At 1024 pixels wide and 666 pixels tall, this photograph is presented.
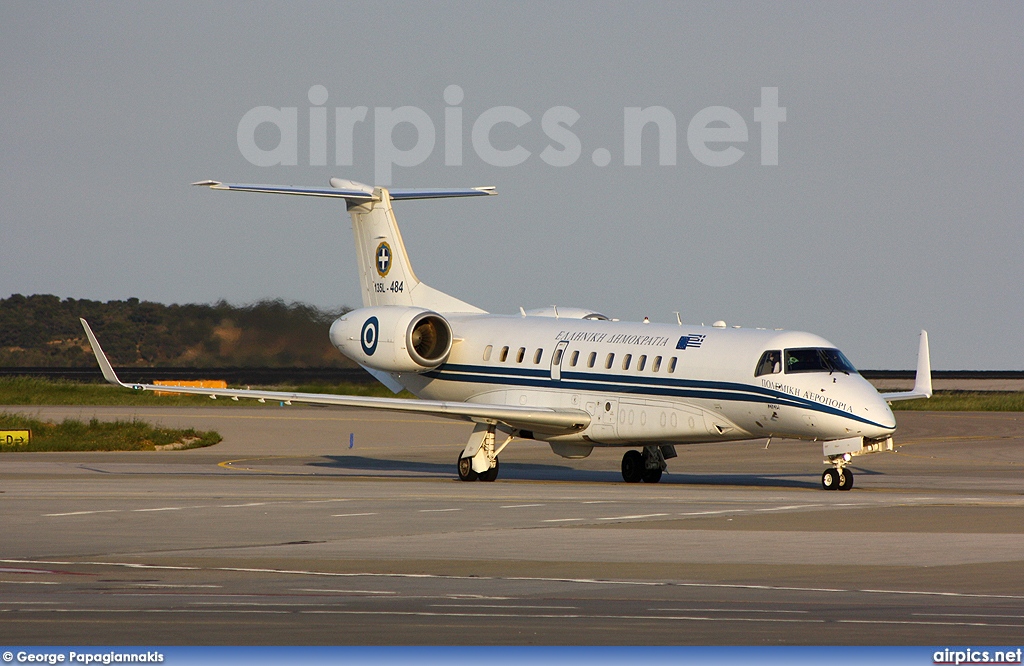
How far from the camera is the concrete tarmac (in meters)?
10.7

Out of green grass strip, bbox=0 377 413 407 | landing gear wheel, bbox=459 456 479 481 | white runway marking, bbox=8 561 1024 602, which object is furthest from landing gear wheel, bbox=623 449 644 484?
green grass strip, bbox=0 377 413 407

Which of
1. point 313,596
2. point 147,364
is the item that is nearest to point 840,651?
point 313,596

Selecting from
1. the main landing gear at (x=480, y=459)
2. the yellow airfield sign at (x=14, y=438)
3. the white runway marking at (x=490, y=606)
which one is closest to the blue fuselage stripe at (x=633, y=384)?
the main landing gear at (x=480, y=459)

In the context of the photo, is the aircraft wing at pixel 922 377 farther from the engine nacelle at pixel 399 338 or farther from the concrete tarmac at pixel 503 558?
the engine nacelle at pixel 399 338

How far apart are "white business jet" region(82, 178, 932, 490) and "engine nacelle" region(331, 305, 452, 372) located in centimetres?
4

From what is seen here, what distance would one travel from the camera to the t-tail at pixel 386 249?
37.1 meters

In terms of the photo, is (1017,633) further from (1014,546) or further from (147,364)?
(147,364)

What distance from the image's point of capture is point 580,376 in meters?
31.5

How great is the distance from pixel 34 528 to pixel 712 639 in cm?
1154

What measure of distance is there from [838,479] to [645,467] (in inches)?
227

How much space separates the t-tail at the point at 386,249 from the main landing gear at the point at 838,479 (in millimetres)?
12183

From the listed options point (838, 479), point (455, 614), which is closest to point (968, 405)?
point (838, 479)

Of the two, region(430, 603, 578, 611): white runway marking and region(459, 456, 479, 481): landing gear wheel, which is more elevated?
region(459, 456, 479, 481): landing gear wheel

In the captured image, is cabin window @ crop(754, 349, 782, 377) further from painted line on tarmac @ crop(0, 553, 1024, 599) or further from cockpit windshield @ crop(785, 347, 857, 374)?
painted line on tarmac @ crop(0, 553, 1024, 599)
